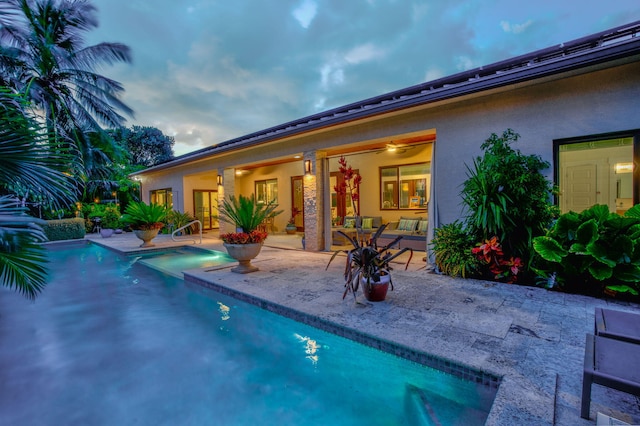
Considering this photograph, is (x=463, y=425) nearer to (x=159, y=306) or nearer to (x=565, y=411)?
(x=565, y=411)

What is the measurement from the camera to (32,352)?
3.89 meters

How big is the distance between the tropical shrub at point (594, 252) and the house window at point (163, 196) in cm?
1652

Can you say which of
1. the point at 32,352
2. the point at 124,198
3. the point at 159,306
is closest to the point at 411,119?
the point at 159,306

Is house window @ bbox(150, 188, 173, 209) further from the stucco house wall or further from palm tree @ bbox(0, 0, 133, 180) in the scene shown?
the stucco house wall

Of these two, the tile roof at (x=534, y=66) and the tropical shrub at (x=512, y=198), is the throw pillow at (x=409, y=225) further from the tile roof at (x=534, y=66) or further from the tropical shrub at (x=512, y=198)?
the tropical shrub at (x=512, y=198)

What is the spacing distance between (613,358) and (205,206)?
56.4 feet

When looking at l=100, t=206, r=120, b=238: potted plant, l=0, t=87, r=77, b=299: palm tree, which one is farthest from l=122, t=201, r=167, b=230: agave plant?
l=0, t=87, r=77, b=299: palm tree

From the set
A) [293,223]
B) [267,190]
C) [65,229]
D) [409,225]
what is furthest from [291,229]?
[65,229]

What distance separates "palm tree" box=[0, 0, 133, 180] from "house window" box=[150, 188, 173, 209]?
3582 mm

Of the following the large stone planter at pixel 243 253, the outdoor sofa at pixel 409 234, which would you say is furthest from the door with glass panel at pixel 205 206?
the large stone planter at pixel 243 253

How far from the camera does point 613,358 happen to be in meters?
1.95

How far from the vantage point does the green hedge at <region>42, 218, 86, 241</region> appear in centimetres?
1376

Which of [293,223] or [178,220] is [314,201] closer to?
[293,223]

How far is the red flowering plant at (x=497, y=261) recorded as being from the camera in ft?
17.0
